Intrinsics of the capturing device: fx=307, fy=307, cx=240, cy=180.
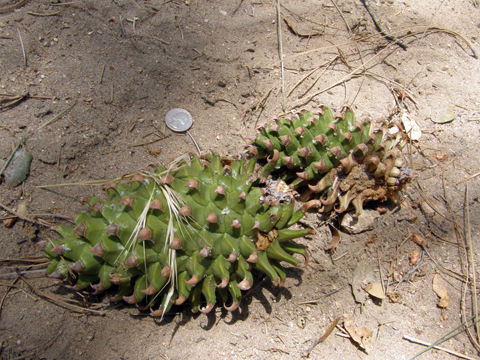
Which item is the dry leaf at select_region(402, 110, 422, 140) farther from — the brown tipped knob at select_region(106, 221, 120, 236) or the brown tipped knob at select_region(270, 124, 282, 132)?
the brown tipped knob at select_region(106, 221, 120, 236)

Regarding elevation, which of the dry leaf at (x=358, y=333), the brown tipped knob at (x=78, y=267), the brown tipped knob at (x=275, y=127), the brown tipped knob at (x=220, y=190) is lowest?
the dry leaf at (x=358, y=333)

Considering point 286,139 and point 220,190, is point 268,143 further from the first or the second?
point 220,190

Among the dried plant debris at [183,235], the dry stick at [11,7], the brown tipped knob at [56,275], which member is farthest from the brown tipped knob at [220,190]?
the dry stick at [11,7]

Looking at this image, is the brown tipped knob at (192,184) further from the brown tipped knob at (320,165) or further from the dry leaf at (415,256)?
the dry leaf at (415,256)

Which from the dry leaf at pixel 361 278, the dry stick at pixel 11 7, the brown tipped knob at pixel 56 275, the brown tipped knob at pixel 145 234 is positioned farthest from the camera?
the dry stick at pixel 11 7

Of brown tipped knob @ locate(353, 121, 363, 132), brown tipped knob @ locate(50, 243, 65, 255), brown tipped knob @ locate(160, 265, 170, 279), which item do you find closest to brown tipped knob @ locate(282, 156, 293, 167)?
brown tipped knob @ locate(353, 121, 363, 132)

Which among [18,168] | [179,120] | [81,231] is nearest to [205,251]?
[81,231]

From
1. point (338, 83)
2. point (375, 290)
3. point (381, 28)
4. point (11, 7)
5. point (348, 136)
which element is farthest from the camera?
point (381, 28)
